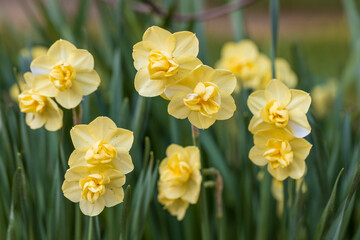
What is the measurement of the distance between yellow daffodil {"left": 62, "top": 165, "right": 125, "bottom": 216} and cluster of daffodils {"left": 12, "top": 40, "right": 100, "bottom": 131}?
0.12 metres

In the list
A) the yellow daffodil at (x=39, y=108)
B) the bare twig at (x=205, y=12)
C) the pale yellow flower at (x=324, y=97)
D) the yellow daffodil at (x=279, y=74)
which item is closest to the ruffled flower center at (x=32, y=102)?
the yellow daffodil at (x=39, y=108)

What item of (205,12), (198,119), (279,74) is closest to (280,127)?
(198,119)

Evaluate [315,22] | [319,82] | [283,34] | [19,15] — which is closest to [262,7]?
[315,22]

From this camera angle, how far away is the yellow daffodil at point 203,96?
71 cm

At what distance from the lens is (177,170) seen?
85 centimetres

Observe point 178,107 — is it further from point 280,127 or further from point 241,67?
point 241,67

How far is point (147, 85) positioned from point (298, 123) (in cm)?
25

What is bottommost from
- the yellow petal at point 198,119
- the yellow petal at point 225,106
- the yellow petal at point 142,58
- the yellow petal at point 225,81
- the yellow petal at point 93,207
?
the yellow petal at point 93,207

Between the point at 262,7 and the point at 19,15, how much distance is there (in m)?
3.39

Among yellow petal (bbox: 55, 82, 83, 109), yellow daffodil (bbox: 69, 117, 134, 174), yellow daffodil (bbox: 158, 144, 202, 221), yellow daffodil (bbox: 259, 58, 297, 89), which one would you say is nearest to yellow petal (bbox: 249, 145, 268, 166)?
yellow daffodil (bbox: 158, 144, 202, 221)

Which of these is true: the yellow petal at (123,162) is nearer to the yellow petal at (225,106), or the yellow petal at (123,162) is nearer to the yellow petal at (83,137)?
the yellow petal at (83,137)

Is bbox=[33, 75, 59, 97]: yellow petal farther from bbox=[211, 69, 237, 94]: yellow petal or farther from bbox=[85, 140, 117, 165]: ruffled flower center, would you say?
bbox=[211, 69, 237, 94]: yellow petal

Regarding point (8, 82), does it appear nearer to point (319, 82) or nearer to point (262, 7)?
point (319, 82)

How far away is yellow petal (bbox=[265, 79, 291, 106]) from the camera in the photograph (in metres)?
0.76
